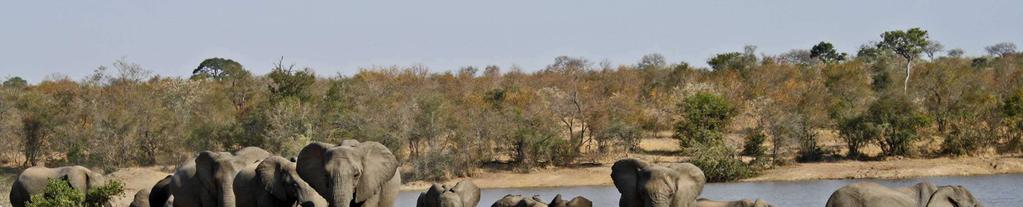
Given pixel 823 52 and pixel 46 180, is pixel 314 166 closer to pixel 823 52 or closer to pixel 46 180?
pixel 46 180

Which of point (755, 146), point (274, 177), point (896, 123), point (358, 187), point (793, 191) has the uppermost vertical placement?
point (896, 123)

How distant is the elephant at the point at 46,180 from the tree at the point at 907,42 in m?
50.8

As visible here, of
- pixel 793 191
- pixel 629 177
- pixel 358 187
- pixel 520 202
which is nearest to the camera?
pixel 629 177

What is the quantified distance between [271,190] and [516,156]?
2941cm

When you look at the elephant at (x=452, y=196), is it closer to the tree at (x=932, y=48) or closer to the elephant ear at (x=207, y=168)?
the elephant ear at (x=207, y=168)

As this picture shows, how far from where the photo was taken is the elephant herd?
1506 cm

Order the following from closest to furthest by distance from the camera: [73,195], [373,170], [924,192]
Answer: [924,192] < [373,170] < [73,195]

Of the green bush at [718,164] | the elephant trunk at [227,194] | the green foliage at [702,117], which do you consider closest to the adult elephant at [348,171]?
the elephant trunk at [227,194]

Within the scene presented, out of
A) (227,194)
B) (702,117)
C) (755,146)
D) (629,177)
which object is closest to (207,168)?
(227,194)

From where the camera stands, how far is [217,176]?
2136 centimetres

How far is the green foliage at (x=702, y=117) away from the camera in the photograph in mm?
47531

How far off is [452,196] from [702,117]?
2568 cm

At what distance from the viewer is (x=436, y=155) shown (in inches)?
1876

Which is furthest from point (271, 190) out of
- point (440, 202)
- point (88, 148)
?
point (88, 148)
